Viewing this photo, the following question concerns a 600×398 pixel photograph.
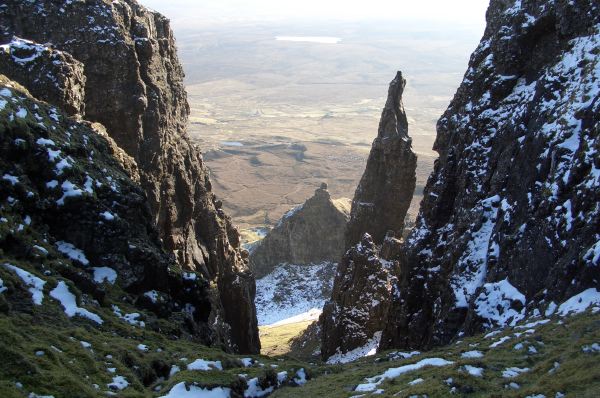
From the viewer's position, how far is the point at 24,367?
17.9 metres

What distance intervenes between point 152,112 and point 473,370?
147 ft

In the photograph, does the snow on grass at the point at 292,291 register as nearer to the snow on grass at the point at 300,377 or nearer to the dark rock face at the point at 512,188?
the dark rock face at the point at 512,188

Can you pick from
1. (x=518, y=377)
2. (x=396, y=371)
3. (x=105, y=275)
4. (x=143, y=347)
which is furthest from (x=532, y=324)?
(x=105, y=275)

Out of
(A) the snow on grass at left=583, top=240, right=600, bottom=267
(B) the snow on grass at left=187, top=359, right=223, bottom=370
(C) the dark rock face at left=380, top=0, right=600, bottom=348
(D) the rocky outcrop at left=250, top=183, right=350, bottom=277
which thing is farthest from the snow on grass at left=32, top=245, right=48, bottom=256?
(D) the rocky outcrop at left=250, top=183, right=350, bottom=277

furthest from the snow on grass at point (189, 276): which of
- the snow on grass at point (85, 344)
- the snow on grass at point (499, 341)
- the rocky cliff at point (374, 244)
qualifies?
the rocky cliff at point (374, 244)

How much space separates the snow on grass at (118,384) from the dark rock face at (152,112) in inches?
1230

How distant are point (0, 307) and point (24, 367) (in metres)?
4.51

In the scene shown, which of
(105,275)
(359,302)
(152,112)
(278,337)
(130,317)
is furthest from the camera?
(278,337)

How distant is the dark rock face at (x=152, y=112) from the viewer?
173 ft

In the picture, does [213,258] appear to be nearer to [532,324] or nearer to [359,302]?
[359,302]

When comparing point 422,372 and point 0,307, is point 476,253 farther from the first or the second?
point 0,307

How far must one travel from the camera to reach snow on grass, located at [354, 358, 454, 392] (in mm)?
23438

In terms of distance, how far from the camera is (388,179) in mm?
80625

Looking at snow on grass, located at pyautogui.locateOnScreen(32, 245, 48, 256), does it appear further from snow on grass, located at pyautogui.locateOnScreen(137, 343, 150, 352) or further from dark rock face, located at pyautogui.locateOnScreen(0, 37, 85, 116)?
dark rock face, located at pyautogui.locateOnScreen(0, 37, 85, 116)
